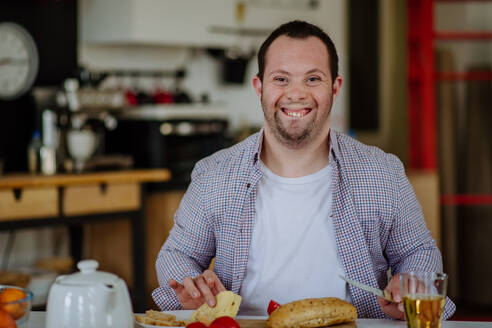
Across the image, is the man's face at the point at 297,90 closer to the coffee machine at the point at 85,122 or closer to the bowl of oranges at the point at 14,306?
the bowl of oranges at the point at 14,306

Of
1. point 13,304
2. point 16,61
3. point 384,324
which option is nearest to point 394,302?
point 384,324

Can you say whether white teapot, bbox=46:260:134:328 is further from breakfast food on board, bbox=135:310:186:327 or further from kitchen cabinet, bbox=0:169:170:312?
kitchen cabinet, bbox=0:169:170:312

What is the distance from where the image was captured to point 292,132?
2107 millimetres

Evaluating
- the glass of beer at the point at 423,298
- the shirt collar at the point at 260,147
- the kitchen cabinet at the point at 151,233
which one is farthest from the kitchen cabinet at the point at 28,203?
the glass of beer at the point at 423,298

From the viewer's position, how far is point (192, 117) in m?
4.70

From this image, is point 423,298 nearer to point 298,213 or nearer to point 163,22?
point 298,213

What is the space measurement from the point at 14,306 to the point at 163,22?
3509mm

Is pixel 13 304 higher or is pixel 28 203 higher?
pixel 13 304

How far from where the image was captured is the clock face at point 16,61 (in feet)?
14.6

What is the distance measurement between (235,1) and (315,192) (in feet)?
11.0

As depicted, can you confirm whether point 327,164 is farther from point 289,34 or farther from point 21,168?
point 21,168

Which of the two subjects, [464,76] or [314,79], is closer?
[314,79]

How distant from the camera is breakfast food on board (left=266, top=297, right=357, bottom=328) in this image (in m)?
1.56

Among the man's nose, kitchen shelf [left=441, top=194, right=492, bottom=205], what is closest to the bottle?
the man's nose
